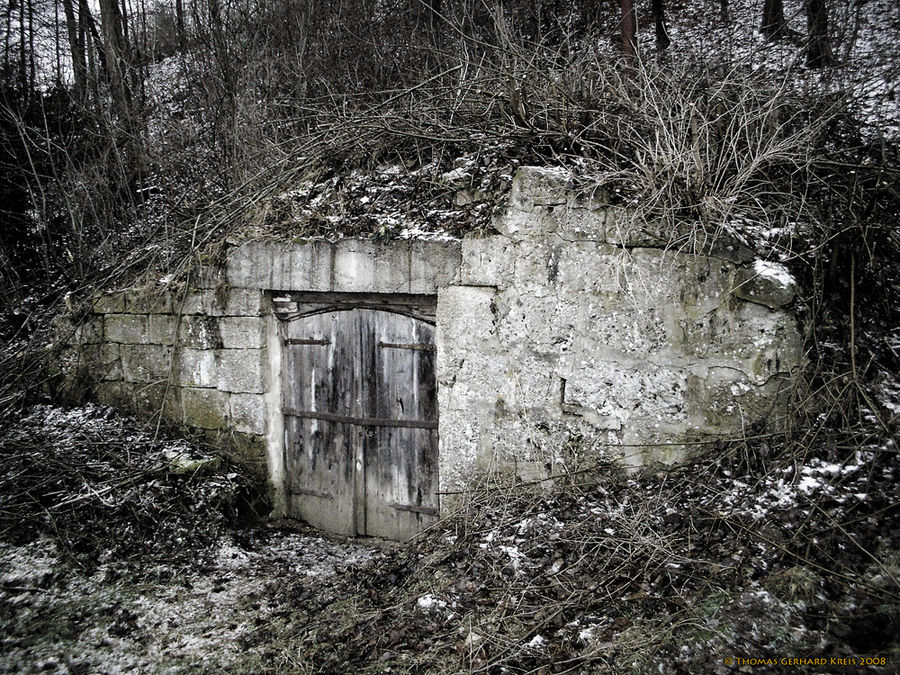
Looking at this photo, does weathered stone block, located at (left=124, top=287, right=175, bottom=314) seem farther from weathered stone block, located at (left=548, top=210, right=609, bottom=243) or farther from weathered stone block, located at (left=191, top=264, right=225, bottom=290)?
weathered stone block, located at (left=548, top=210, right=609, bottom=243)

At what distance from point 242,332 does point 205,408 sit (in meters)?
0.81

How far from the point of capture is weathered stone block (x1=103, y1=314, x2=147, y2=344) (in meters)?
4.64

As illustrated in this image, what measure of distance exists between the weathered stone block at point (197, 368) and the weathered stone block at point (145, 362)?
0.15 meters

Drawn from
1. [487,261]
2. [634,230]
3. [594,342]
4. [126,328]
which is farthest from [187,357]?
[634,230]

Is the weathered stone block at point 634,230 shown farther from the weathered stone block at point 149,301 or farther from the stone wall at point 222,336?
the weathered stone block at point 149,301

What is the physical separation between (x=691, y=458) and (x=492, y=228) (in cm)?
208

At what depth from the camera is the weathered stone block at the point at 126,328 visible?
4.64 metres

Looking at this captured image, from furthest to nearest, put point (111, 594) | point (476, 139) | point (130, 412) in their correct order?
1. point (130, 412)
2. point (476, 139)
3. point (111, 594)

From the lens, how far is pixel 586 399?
3.53 meters

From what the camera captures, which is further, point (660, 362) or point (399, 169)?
point (399, 169)

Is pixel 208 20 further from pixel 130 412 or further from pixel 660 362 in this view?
pixel 660 362

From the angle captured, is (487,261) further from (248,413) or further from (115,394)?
(115,394)

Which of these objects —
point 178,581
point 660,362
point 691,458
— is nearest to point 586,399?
point 660,362

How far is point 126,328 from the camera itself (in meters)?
4.70
